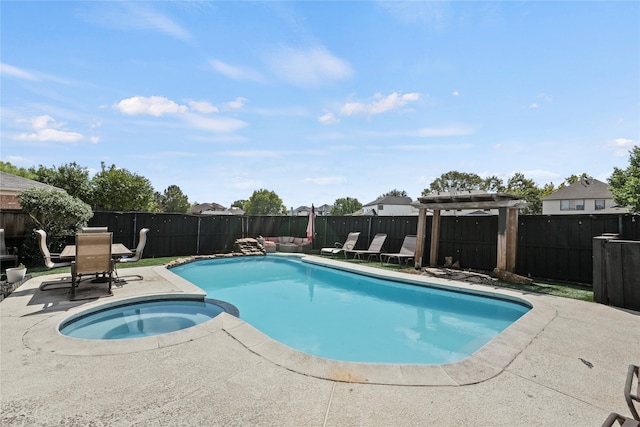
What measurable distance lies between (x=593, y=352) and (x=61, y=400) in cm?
543

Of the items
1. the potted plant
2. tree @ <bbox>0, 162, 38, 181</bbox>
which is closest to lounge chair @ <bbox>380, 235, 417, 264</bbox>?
the potted plant

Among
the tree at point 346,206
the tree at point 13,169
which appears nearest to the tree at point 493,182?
the tree at point 346,206

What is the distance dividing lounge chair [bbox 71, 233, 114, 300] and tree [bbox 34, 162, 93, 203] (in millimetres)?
23991

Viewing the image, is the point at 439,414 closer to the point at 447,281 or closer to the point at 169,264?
the point at 447,281

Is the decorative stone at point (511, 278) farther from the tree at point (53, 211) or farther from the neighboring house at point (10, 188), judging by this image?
the neighboring house at point (10, 188)

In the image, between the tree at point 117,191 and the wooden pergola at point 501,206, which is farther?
the tree at point 117,191

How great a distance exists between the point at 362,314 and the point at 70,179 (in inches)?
1124

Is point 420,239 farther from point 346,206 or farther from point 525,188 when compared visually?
point 346,206

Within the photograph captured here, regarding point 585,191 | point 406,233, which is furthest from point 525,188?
point 406,233

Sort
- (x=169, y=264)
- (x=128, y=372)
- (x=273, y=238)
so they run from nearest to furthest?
(x=128, y=372) < (x=169, y=264) < (x=273, y=238)

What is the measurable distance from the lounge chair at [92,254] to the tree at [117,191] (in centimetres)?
2640

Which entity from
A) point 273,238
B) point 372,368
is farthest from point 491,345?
point 273,238

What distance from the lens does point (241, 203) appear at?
275 ft

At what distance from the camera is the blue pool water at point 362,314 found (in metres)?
4.65
